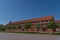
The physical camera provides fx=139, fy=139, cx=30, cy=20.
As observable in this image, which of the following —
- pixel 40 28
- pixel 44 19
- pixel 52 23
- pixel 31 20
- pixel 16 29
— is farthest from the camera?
pixel 31 20

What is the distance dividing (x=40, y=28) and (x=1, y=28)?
28284mm

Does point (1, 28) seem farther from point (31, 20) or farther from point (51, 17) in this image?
point (51, 17)

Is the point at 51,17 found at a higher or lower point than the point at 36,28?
higher

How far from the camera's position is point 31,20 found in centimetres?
8931

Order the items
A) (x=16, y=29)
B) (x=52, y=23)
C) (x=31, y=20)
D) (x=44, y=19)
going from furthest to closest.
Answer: (x=31, y=20) < (x=44, y=19) < (x=16, y=29) < (x=52, y=23)

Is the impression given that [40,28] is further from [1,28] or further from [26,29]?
[1,28]

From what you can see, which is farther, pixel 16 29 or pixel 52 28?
pixel 16 29

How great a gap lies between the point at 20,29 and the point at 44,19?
15998 mm

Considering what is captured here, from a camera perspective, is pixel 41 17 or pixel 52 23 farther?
pixel 41 17

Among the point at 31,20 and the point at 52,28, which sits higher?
the point at 31,20

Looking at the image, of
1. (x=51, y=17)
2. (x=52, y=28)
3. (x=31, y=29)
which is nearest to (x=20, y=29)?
(x=31, y=29)

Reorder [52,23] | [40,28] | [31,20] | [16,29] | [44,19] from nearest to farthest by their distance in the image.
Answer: [52,23], [40,28], [16,29], [44,19], [31,20]

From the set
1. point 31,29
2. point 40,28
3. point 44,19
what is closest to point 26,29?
point 31,29

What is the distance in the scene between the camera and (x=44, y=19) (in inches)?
3265
